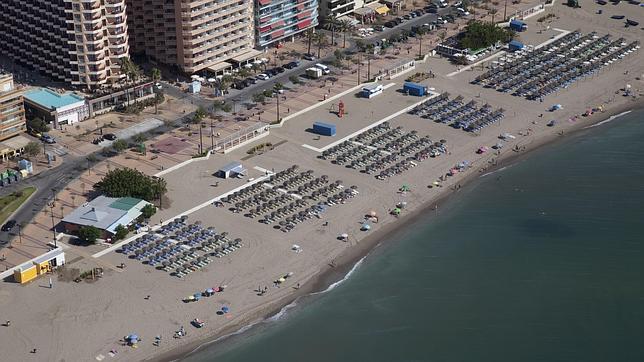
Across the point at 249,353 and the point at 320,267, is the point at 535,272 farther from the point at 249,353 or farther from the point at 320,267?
the point at 249,353

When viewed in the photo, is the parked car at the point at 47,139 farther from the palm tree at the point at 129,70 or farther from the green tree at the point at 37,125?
the palm tree at the point at 129,70

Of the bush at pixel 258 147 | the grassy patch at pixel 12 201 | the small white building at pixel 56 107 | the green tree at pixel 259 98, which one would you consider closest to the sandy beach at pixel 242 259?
the bush at pixel 258 147

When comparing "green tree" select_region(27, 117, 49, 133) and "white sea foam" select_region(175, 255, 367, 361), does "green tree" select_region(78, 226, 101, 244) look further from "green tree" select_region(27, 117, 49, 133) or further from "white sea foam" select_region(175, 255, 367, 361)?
"green tree" select_region(27, 117, 49, 133)

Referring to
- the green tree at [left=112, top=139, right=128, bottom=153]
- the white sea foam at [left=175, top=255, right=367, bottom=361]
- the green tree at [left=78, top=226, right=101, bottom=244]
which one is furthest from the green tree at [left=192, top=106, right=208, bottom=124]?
the white sea foam at [left=175, top=255, right=367, bottom=361]

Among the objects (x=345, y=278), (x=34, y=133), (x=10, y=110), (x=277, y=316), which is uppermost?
(x=10, y=110)

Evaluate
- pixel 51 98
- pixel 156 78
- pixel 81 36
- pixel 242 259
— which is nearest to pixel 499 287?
pixel 242 259

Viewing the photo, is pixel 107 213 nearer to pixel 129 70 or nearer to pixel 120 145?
pixel 120 145
